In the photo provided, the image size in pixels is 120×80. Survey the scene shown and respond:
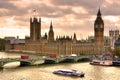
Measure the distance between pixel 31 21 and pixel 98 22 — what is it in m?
47.9

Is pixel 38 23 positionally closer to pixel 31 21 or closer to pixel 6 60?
pixel 31 21

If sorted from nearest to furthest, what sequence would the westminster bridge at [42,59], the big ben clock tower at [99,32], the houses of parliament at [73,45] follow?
the westminster bridge at [42,59] → the houses of parliament at [73,45] → the big ben clock tower at [99,32]

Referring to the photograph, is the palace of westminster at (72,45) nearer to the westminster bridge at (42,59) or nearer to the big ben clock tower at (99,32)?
the big ben clock tower at (99,32)

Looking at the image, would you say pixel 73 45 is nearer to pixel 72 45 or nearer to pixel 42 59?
pixel 72 45

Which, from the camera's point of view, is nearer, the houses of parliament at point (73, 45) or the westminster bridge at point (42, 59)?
the westminster bridge at point (42, 59)

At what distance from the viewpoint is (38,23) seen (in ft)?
512

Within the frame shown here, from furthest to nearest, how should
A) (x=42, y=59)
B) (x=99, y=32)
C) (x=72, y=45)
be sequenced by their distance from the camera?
(x=99, y=32) → (x=72, y=45) → (x=42, y=59)

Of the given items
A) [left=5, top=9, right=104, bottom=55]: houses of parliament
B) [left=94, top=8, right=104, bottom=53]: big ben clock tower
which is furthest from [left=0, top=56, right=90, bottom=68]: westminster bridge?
[left=94, top=8, right=104, bottom=53]: big ben clock tower

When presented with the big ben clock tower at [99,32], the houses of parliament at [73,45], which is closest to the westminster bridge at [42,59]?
the houses of parliament at [73,45]

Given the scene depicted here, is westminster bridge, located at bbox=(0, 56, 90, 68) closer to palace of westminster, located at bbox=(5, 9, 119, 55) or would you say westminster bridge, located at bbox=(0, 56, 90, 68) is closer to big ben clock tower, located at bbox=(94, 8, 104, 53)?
palace of westminster, located at bbox=(5, 9, 119, 55)

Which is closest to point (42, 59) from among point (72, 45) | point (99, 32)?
point (72, 45)

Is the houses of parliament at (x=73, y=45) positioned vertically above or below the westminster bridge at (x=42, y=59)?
above

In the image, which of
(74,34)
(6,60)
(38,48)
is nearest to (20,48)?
(38,48)

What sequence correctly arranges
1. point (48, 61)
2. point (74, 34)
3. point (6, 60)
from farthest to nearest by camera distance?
point (74, 34) < point (48, 61) < point (6, 60)
